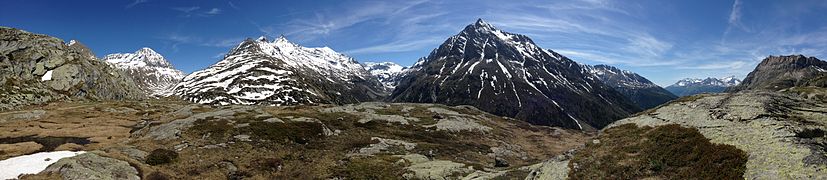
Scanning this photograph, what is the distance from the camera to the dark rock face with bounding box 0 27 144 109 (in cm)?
11681

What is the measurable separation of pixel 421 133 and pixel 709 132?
5443 centimetres

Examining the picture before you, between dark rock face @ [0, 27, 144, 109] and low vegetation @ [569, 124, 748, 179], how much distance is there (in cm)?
12587

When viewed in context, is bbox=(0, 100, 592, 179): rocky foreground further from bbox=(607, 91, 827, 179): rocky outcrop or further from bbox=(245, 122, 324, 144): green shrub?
bbox=(607, 91, 827, 179): rocky outcrop

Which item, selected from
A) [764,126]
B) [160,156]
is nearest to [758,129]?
[764,126]

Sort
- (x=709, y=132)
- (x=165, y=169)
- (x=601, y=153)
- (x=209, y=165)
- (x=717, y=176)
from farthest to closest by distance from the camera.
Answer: (x=209, y=165)
(x=165, y=169)
(x=601, y=153)
(x=709, y=132)
(x=717, y=176)

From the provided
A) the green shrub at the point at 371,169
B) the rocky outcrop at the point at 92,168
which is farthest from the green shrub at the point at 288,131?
the rocky outcrop at the point at 92,168

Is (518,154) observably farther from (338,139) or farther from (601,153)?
(601,153)

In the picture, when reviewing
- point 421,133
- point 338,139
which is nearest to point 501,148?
point 421,133

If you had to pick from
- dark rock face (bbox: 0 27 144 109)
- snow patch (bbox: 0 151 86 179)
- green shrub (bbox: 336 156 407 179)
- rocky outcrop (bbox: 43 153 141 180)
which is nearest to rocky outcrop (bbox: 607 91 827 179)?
green shrub (bbox: 336 156 407 179)

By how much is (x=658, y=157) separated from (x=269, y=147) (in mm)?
42042

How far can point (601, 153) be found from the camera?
92.1 feet

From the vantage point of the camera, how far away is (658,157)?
80.0 ft

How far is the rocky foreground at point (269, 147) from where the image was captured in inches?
1510

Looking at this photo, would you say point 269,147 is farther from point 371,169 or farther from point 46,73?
point 46,73
